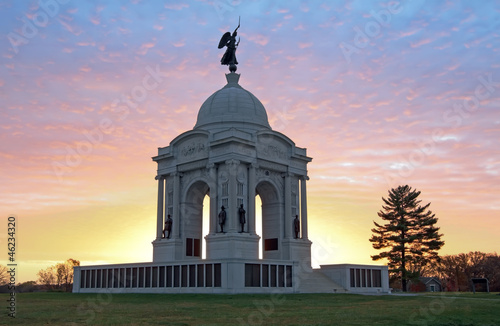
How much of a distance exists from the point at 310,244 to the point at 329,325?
125 ft

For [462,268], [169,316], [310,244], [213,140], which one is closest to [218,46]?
[213,140]

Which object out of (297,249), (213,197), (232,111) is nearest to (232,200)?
(213,197)

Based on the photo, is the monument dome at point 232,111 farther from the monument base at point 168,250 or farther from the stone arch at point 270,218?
the monument base at point 168,250

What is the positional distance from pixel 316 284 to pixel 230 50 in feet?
93.7

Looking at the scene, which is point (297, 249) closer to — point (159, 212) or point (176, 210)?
point (176, 210)

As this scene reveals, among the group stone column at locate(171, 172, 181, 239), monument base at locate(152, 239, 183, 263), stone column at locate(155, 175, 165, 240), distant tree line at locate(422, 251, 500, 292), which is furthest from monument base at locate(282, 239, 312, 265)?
distant tree line at locate(422, 251, 500, 292)

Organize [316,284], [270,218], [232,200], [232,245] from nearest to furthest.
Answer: [316,284]
[232,245]
[232,200]
[270,218]

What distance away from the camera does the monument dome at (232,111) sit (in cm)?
5469

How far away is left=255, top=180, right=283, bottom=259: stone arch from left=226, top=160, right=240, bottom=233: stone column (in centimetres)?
460

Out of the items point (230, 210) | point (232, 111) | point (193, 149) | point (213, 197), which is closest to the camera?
point (230, 210)

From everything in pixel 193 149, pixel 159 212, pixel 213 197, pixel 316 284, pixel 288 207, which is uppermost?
pixel 193 149

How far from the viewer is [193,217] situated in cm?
5512

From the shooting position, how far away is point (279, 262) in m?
44.0

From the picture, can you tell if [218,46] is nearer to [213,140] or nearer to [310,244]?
[213,140]
